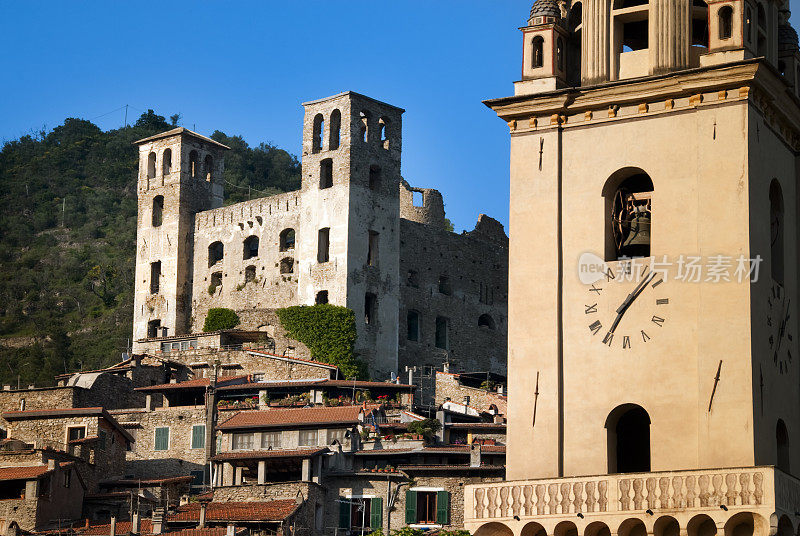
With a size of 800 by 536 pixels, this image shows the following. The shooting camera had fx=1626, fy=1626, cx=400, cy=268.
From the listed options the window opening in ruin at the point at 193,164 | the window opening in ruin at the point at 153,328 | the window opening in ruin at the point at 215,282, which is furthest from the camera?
the window opening in ruin at the point at 193,164

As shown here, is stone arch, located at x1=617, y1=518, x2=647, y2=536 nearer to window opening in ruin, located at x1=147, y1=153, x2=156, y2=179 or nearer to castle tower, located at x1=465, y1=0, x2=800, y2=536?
castle tower, located at x1=465, y1=0, x2=800, y2=536

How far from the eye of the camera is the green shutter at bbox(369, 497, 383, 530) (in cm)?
4550

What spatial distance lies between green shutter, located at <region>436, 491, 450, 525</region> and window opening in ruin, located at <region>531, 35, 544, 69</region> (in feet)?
69.7

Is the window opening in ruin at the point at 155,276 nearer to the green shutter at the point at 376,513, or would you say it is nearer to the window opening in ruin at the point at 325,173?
the window opening in ruin at the point at 325,173

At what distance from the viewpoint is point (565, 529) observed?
22406 millimetres

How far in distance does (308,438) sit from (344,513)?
4.66 m

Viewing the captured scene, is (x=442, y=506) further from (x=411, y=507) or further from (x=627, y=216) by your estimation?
(x=627, y=216)

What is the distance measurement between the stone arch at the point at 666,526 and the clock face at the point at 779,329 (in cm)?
344

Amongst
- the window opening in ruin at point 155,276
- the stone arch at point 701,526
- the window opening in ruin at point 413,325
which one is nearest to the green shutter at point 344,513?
the window opening in ruin at point 413,325

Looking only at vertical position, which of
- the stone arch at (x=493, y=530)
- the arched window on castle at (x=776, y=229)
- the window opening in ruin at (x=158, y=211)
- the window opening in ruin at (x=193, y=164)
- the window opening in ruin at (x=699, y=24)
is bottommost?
the stone arch at (x=493, y=530)

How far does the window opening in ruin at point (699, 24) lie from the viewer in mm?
26016

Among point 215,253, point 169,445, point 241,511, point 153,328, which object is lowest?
point 241,511

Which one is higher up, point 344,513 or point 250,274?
point 250,274

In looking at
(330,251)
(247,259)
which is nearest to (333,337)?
(330,251)
